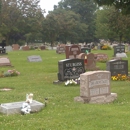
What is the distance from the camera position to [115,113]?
8.46 metres

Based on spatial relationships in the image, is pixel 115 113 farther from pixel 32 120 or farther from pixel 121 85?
pixel 121 85

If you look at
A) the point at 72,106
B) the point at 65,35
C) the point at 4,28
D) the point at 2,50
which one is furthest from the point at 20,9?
the point at 72,106

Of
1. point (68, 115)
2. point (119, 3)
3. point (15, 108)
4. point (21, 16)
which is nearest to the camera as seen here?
point (68, 115)

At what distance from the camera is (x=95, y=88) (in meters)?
10.5

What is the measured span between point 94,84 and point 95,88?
0.44 feet

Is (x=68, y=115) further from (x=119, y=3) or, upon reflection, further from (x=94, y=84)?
(x=119, y=3)

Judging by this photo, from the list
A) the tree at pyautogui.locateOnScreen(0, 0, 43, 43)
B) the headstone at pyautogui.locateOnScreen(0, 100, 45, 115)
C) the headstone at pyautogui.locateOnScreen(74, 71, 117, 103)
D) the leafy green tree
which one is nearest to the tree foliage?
the headstone at pyautogui.locateOnScreen(74, 71, 117, 103)

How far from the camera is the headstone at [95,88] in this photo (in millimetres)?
10350

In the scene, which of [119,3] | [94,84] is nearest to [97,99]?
[94,84]

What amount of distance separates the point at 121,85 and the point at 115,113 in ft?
19.5

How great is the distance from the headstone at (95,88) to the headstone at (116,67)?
613 centimetres

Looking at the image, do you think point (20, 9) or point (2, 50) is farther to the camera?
point (20, 9)

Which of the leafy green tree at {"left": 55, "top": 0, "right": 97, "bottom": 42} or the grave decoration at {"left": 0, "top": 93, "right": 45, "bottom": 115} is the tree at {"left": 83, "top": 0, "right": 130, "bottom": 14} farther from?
the leafy green tree at {"left": 55, "top": 0, "right": 97, "bottom": 42}

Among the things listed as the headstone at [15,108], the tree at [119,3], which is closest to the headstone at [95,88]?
the headstone at [15,108]
